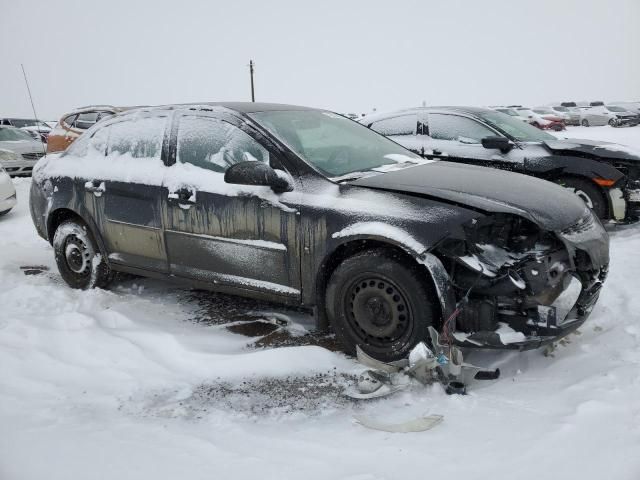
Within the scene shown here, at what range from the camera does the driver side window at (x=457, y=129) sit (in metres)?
6.62

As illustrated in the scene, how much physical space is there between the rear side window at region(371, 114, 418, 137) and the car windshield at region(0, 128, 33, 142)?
1027 cm

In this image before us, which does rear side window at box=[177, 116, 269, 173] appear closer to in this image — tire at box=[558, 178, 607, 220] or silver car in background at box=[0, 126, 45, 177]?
tire at box=[558, 178, 607, 220]

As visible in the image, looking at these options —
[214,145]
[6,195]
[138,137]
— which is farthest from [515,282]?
[6,195]

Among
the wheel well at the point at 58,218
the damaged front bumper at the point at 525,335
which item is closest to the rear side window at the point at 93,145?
the wheel well at the point at 58,218

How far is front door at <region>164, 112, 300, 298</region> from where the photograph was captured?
361 centimetres

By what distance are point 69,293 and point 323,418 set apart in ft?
9.93

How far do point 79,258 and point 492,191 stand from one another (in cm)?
367

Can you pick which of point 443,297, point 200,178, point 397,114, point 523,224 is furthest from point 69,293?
point 397,114

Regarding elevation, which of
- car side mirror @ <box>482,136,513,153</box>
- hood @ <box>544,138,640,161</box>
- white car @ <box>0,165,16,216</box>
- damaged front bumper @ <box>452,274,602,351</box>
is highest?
car side mirror @ <box>482,136,513,153</box>

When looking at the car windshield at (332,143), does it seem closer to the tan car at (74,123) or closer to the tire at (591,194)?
the tire at (591,194)

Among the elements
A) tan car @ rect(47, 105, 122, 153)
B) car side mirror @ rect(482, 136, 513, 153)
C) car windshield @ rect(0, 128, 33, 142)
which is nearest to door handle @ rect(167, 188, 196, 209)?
car side mirror @ rect(482, 136, 513, 153)

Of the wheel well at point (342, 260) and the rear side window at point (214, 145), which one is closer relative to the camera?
the wheel well at point (342, 260)

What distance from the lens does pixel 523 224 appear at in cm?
325

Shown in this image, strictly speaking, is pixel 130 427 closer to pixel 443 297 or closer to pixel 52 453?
pixel 52 453
